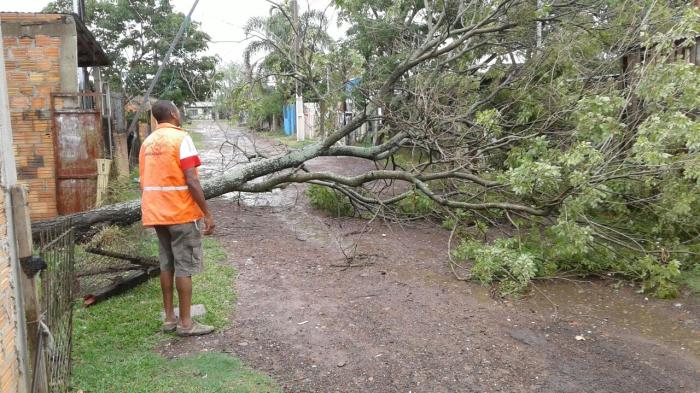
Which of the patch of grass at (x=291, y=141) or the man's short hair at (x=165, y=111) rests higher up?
the man's short hair at (x=165, y=111)

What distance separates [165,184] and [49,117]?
15.5 feet

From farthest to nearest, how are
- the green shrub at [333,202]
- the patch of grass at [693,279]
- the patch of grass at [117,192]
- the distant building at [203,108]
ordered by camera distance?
1. the distant building at [203,108]
2. the green shrub at [333,202]
3. the patch of grass at [117,192]
4. the patch of grass at [693,279]

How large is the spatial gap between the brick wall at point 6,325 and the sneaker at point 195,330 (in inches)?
70.6

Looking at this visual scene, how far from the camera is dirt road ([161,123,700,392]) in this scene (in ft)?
12.4

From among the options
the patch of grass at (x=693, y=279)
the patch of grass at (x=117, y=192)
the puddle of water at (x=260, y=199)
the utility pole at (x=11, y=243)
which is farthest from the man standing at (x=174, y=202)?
the puddle of water at (x=260, y=199)

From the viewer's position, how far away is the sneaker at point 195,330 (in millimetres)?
4320

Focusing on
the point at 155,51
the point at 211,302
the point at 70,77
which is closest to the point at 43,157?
the point at 70,77

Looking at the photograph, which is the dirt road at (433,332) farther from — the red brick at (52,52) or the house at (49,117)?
the red brick at (52,52)

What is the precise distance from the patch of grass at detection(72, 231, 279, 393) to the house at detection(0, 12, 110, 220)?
344 cm

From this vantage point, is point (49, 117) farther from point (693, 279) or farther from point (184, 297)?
point (693, 279)

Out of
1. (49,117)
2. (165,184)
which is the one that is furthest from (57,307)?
(49,117)

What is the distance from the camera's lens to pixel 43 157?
7.80 m

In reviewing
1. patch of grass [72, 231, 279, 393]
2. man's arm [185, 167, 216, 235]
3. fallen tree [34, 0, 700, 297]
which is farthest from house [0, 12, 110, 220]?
man's arm [185, 167, 216, 235]

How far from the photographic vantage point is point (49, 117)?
25.5ft
